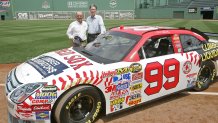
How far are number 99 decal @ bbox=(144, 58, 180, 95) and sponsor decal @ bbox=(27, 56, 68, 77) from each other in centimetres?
158

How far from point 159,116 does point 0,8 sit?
69.6 m

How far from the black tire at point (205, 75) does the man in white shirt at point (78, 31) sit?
3.61 metres

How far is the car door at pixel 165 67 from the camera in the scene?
4633 millimetres

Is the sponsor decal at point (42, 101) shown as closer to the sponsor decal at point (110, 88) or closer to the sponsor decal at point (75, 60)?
the sponsor decal at point (75, 60)

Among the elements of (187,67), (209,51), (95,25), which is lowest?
(187,67)

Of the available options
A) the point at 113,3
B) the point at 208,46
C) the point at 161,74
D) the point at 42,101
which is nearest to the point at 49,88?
the point at 42,101

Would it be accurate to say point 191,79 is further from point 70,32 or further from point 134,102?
point 70,32

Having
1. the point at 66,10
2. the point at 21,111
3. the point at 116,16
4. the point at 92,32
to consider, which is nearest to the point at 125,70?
the point at 21,111

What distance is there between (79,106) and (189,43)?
302cm

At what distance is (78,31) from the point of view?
7539mm

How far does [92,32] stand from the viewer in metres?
8.02

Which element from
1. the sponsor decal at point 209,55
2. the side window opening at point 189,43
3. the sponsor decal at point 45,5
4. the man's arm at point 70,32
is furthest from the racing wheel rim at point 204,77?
the sponsor decal at point 45,5

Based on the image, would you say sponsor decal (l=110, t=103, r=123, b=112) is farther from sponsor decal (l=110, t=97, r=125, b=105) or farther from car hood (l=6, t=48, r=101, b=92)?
car hood (l=6, t=48, r=101, b=92)

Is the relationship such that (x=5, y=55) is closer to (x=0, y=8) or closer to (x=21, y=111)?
(x=21, y=111)
